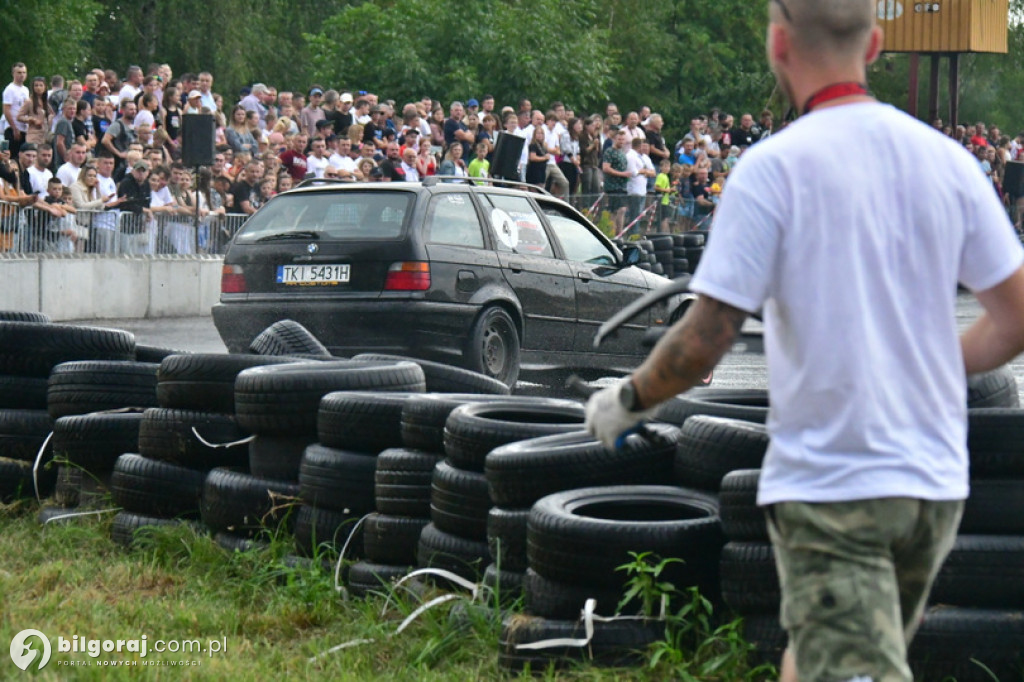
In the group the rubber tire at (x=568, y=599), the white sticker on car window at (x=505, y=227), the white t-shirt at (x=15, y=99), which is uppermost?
the white t-shirt at (x=15, y=99)

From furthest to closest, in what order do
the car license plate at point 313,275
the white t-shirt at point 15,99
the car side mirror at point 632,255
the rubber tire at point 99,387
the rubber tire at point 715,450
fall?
the white t-shirt at point 15,99 < the car side mirror at point 632,255 < the car license plate at point 313,275 < the rubber tire at point 99,387 < the rubber tire at point 715,450

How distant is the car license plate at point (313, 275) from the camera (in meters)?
11.8

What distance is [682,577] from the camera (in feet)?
15.5

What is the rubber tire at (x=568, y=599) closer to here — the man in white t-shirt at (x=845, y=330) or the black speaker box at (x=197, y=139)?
the man in white t-shirt at (x=845, y=330)

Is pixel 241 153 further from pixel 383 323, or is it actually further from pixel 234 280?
pixel 383 323

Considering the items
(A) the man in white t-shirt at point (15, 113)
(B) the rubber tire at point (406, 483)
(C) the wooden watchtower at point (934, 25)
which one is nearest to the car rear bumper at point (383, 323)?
(B) the rubber tire at point (406, 483)

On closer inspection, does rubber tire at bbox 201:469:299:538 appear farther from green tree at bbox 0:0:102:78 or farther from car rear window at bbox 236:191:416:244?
green tree at bbox 0:0:102:78

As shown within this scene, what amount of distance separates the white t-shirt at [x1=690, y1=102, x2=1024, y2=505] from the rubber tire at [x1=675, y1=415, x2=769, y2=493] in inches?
76.6

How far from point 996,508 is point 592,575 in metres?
1.20

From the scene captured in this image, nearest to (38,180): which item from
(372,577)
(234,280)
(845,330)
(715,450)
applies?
(234,280)

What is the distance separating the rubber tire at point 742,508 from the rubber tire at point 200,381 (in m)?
2.79

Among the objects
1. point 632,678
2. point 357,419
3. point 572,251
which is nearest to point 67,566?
point 357,419

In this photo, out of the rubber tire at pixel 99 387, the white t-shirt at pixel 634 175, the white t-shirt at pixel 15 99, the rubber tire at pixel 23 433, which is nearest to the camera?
the rubber tire at pixel 99 387

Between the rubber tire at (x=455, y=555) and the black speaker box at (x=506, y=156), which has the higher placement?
the black speaker box at (x=506, y=156)
